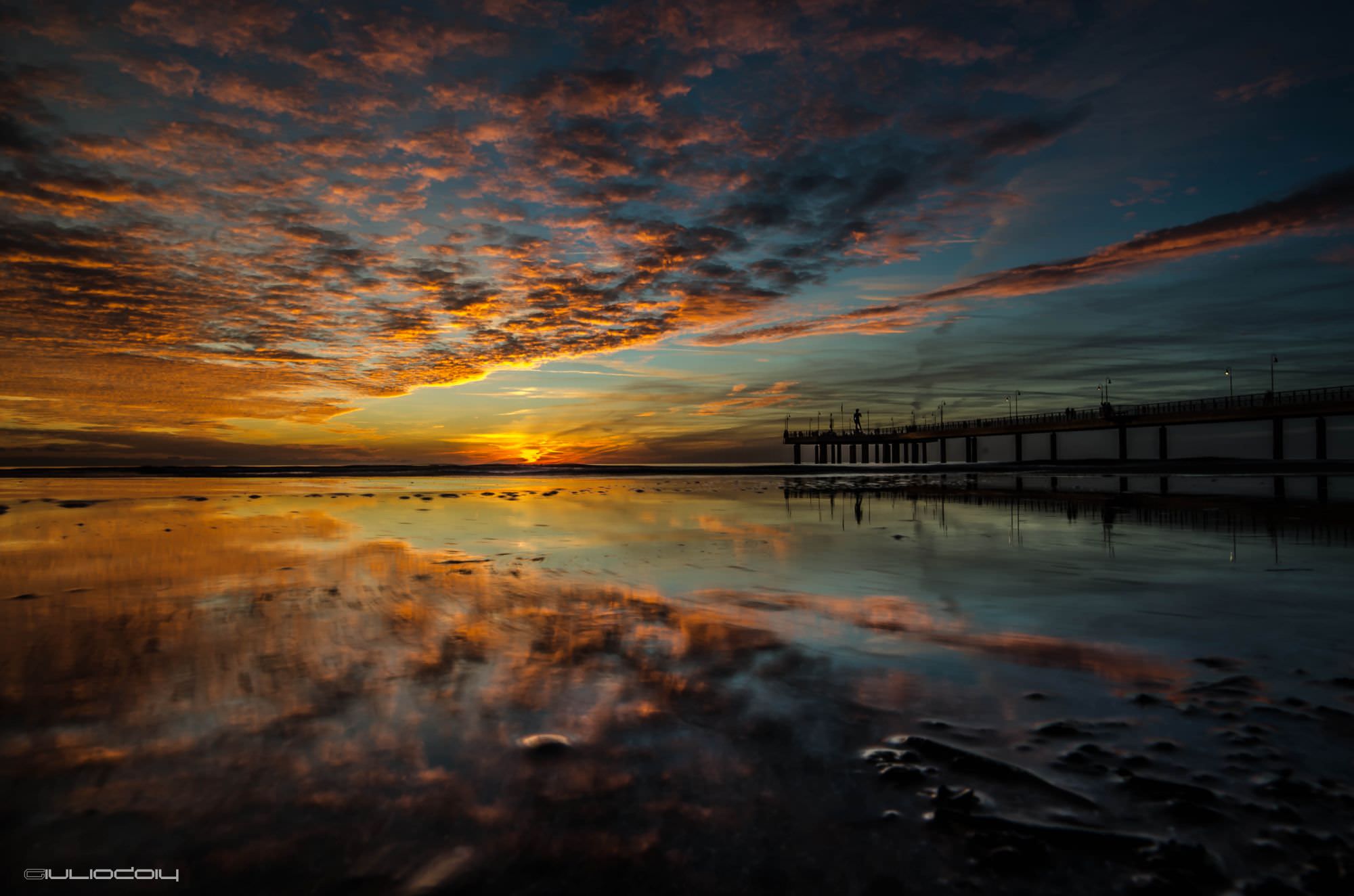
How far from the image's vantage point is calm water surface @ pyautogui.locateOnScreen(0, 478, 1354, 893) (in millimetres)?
2512

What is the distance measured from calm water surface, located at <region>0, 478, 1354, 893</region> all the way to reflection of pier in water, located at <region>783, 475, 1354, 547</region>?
4.92 m

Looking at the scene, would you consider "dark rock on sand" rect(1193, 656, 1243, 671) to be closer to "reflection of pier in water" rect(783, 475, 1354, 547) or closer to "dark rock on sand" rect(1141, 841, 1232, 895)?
"dark rock on sand" rect(1141, 841, 1232, 895)

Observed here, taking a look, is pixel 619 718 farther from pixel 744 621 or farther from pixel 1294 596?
pixel 1294 596

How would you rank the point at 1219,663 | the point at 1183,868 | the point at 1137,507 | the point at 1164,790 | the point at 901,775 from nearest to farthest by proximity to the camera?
the point at 1183,868 → the point at 1164,790 → the point at 901,775 → the point at 1219,663 → the point at 1137,507

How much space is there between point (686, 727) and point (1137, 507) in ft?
65.6

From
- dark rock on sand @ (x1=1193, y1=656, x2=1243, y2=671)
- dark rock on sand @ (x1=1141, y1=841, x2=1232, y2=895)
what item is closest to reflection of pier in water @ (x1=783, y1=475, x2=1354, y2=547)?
dark rock on sand @ (x1=1193, y1=656, x2=1243, y2=671)

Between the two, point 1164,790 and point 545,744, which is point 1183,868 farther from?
point 545,744

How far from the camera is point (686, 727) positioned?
12.2ft

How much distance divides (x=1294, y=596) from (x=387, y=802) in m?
8.71

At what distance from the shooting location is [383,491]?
101 ft

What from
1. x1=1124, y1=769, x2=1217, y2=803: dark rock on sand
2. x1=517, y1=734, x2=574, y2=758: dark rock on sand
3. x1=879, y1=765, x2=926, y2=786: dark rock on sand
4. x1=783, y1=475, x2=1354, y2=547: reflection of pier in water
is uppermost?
x1=517, y1=734, x2=574, y2=758: dark rock on sand

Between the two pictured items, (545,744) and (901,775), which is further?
(545,744)

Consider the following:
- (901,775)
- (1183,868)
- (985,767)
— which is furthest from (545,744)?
(1183,868)

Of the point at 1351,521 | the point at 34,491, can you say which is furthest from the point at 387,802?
Answer: the point at 34,491
